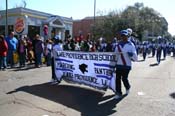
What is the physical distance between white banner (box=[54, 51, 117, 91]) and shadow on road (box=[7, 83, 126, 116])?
13.0 inches

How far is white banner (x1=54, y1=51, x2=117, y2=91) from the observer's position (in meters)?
9.66

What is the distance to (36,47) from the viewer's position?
17516 mm

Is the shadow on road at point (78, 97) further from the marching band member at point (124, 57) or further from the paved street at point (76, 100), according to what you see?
the marching band member at point (124, 57)

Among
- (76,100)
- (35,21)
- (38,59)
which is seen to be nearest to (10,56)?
(38,59)

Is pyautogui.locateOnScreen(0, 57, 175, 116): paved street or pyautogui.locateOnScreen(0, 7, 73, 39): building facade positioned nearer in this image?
pyautogui.locateOnScreen(0, 57, 175, 116): paved street

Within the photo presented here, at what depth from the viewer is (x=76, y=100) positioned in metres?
9.02

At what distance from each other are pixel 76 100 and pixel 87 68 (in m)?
1.59

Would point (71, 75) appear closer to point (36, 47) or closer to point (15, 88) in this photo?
point (15, 88)

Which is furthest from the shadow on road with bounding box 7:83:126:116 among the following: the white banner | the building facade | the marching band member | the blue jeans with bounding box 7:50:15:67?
the building facade

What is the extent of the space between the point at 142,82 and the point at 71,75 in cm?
327

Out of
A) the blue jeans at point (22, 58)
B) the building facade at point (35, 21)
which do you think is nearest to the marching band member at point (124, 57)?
the blue jeans at point (22, 58)

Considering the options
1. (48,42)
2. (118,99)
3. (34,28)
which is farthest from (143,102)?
(34,28)

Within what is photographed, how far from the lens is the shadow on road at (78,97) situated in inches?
315

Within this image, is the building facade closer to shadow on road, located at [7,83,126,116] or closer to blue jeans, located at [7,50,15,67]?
blue jeans, located at [7,50,15,67]
